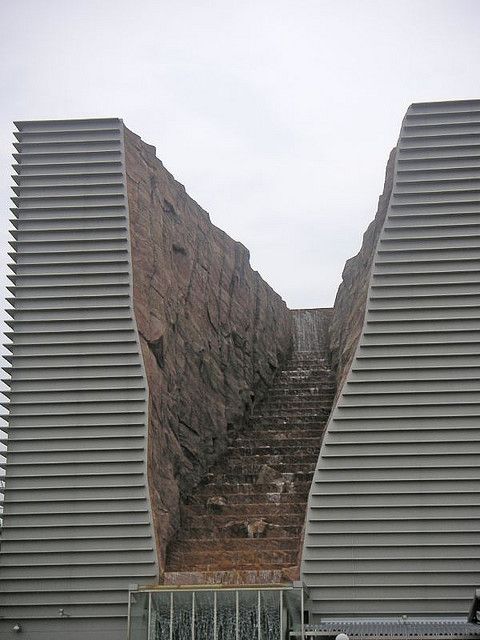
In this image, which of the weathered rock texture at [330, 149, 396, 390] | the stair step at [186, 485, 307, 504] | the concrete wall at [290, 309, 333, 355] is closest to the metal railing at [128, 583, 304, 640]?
the stair step at [186, 485, 307, 504]

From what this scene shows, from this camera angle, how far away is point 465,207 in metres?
37.0

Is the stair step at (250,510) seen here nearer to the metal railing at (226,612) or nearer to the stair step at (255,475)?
the stair step at (255,475)

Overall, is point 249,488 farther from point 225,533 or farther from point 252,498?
point 225,533

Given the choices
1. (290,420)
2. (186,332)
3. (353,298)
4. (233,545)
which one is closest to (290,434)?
(290,420)

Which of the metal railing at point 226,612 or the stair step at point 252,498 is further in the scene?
the stair step at point 252,498

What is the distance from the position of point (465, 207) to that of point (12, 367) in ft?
59.2

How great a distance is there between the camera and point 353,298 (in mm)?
45188

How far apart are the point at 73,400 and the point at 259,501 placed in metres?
8.44

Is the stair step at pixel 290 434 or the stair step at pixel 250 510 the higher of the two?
the stair step at pixel 290 434

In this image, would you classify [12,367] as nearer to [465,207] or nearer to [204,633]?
[204,633]

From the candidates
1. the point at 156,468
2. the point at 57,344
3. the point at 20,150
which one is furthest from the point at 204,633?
the point at 20,150

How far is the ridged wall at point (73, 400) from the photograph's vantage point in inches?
1328

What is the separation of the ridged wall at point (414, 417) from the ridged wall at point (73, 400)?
22.6ft

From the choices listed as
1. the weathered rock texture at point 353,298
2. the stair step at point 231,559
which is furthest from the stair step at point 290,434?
the stair step at point 231,559
